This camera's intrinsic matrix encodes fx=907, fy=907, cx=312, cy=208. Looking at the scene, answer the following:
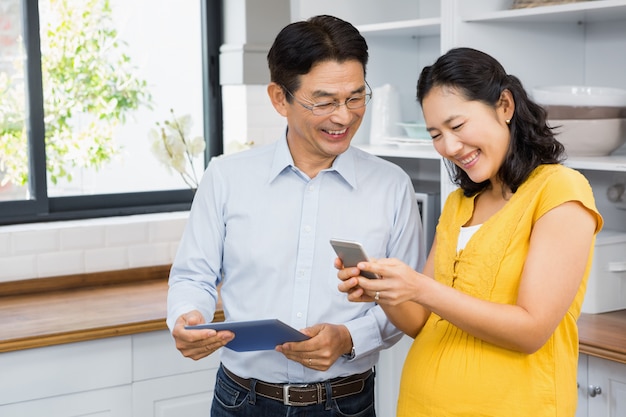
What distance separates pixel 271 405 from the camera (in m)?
2.10

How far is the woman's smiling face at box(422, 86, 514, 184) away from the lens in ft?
5.94

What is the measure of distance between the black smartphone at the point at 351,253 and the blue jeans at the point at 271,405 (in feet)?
1.55

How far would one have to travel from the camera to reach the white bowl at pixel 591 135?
2689mm

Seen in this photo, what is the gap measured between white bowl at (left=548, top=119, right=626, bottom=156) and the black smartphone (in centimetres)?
121

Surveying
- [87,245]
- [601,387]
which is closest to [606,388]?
[601,387]

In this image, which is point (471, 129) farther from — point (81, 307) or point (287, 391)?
point (81, 307)

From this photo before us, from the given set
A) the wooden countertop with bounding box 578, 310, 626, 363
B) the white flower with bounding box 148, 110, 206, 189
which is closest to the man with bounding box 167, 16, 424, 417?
the wooden countertop with bounding box 578, 310, 626, 363

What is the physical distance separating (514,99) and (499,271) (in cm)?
35

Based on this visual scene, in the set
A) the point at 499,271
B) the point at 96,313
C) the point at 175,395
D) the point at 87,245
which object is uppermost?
the point at 499,271

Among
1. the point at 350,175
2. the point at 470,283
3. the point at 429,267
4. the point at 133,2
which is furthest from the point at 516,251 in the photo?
the point at 133,2

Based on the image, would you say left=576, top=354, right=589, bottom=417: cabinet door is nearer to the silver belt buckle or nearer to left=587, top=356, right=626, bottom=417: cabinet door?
left=587, top=356, right=626, bottom=417: cabinet door

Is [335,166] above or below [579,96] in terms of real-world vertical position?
below

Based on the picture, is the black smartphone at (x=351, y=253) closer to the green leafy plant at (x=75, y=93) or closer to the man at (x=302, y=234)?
the man at (x=302, y=234)

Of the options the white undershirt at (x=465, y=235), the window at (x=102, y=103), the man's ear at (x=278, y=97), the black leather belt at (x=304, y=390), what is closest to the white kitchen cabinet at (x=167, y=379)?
the window at (x=102, y=103)
